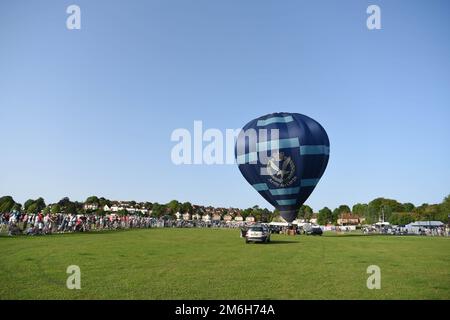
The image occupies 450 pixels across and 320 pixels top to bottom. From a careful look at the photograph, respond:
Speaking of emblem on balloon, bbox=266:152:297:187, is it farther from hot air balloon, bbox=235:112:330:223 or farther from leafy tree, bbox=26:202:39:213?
leafy tree, bbox=26:202:39:213

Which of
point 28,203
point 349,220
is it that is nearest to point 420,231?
point 349,220

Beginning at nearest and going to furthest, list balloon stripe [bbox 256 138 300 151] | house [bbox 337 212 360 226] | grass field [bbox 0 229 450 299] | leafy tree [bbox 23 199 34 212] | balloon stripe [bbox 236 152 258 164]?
grass field [bbox 0 229 450 299] → balloon stripe [bbox 256 138 300 151] → balloon stripe [bbox 236 152 258 164] → leafy tree [bbox 23 199 34 212] → house [bbox 337 212 360 226]

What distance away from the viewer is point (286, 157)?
45.7 m

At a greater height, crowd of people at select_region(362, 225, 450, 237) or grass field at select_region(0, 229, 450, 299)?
grass field at select_region(0, 229, 450, 299)

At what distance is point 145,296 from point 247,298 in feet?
9.28

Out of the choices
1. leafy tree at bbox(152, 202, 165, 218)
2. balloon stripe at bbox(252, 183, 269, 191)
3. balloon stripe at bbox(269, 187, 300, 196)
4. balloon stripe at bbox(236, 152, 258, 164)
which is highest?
balloon stripe at bbox(236, 152, 258, 164)

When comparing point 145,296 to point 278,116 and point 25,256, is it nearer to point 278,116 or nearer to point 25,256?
point 25,256

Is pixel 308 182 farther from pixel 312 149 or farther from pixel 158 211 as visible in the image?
pixel 158 211

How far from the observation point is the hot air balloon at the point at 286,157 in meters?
45.7

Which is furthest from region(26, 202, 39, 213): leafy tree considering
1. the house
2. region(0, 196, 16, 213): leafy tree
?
the house

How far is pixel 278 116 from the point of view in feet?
161

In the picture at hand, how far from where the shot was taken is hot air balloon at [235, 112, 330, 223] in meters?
45.7

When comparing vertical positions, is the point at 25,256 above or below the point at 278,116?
below
